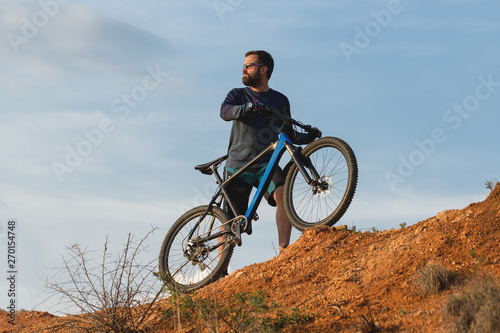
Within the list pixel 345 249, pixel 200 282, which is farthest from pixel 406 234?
pixel 200 282

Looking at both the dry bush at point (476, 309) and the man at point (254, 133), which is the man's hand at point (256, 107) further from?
the dry bush at point (476, 309)

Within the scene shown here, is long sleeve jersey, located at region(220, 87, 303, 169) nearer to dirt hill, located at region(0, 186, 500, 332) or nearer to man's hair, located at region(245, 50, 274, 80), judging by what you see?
man's hair, located at region(245, 50, 274, 80)

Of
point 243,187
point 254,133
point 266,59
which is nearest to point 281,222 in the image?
point 243,187

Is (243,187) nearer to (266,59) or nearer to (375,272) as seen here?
(266,59)

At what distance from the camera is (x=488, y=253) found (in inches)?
231

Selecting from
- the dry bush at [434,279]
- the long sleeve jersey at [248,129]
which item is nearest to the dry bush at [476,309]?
the dry bush at [434,279]

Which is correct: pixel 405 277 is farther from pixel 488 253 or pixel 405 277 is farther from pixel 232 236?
pixel 232 236

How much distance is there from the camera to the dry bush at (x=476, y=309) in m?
4.68

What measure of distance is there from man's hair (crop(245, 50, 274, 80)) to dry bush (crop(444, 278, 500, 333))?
431 cm

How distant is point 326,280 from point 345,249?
72cm

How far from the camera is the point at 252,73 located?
8.12 metres

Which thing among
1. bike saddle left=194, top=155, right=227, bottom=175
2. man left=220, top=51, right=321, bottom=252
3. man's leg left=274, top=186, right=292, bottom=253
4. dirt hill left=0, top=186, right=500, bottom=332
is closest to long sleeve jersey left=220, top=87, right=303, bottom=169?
man left=220, top=51, right=321, bottom=252

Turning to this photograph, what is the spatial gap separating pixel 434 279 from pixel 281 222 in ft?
8.24

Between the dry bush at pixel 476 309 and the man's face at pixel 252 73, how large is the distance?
4.27 meters
